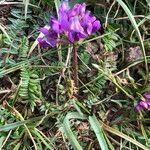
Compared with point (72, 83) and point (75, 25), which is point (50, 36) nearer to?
point (75, 25)

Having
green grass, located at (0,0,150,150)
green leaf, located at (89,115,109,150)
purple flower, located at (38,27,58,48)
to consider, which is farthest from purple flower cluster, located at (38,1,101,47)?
green leaf, located at (89,115,109,150)

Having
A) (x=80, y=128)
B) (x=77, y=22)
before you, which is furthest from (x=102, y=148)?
(x=77, y=22)

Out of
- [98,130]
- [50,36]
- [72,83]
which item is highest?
[50,36]

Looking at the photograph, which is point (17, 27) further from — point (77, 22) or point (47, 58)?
point (77, 22)

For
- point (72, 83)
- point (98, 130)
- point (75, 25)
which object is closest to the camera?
point (75, 25)

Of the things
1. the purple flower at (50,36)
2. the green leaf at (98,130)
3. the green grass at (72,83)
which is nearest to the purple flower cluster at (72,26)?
the purple flower at (50,36)

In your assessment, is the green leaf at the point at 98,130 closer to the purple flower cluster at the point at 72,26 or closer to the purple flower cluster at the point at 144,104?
the purple flower cluster at the point at 144,104

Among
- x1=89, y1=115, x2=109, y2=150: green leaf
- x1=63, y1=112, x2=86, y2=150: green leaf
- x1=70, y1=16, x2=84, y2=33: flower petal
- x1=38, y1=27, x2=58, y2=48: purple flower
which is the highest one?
x1=70, y1=16, x2=84, y2=33: flower petal

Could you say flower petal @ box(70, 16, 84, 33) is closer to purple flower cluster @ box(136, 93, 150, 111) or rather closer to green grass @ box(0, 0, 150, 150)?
green grass @ box(0, 0, 150, 150)

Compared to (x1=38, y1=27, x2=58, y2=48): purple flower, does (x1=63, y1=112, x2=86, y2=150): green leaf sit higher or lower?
lower

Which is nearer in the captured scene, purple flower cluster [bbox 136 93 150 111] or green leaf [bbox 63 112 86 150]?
green leaf [bbox 63 112 86 150]

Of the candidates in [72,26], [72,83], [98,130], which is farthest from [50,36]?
[98,130]
